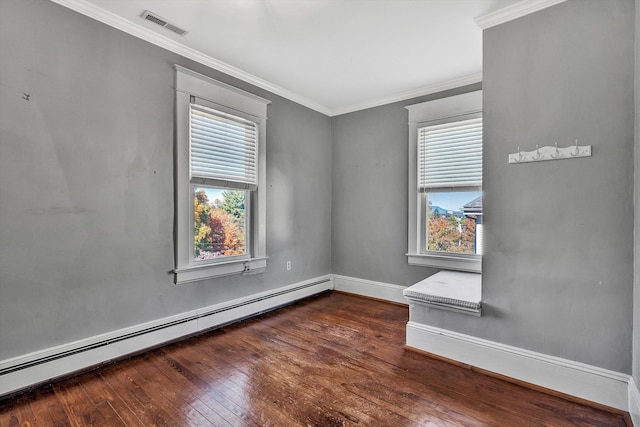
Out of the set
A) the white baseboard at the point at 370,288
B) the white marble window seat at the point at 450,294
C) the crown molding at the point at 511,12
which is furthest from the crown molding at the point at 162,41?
the white marble window seat at the point at 450,294

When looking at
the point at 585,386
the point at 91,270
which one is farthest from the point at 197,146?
the point at 585,386

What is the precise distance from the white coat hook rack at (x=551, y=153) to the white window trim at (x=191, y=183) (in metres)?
2.53

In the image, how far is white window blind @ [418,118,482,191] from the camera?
3.41m

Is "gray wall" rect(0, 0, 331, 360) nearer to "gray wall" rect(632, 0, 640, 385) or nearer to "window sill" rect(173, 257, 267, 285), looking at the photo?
"window sill" rect(173, 257, 267, 285)

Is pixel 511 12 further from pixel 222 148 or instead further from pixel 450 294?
pixel 222 148

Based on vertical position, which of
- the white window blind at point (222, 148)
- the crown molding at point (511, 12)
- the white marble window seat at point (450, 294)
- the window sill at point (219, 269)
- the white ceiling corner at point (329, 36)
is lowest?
the white marble window seat at point (450, 294)

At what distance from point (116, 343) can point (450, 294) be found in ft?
8.89

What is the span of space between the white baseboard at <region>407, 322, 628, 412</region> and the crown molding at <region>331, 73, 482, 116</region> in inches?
107

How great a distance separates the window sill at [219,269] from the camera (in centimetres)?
281

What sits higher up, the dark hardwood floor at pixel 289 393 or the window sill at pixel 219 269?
the window sill at pixel 219 269

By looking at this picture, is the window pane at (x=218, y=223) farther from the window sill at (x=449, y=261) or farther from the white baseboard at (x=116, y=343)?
the window sill at (x=449, y=261)

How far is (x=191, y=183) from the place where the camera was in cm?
291

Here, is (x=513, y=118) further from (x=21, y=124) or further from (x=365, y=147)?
(x=21, y=124)

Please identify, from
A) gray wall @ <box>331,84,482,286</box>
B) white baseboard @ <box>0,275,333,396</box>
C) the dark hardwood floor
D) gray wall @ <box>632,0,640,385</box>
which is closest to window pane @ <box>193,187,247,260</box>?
white baseboard @ <box>0,275,333,396</box>
